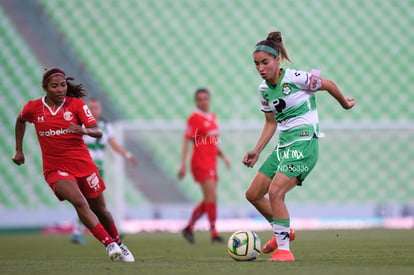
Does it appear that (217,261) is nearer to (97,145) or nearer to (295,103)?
(295,103)

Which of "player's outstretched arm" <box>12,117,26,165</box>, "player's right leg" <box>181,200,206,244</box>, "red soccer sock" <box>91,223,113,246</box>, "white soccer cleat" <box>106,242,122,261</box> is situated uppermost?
"player's outstretched arm" <box>12,117,26,165</box>

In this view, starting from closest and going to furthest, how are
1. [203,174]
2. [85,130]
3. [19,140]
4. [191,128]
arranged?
[85,130]
[19,140]
[203,174]
[191,128]

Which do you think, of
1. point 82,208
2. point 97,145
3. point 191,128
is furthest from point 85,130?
point 191,128

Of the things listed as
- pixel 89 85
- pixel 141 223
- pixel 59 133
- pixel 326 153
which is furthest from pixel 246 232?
pixel 89 85

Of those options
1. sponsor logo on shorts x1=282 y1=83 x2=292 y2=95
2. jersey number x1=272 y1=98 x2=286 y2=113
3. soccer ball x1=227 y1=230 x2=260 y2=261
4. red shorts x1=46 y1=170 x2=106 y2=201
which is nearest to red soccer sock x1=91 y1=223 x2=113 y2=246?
red shorts x1=46 y1=170 x2=106 y2=201

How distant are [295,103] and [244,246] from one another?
1150mm

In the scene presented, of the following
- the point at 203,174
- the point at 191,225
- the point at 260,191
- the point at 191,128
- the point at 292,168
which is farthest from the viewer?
the point at 191,128

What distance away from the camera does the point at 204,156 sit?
941 centimetres

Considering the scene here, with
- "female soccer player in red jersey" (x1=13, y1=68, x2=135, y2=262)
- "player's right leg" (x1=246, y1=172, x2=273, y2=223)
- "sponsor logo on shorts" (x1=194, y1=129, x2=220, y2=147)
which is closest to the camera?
"female soccer player in red jersey" (x1=13, y1=68, x2=135, y2=262)

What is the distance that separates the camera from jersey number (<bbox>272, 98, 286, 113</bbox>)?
5688mm

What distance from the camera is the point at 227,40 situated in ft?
55.9

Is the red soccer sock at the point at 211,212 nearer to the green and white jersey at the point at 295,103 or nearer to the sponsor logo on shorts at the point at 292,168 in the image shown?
the green and white jersey at the point at 295,103

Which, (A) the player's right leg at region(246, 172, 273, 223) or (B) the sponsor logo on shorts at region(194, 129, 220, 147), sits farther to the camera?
(B) the sponsor logo on shorts at region(194, 129, 220, 147)

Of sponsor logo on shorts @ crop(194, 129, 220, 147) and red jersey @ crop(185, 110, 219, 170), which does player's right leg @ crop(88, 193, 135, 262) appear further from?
sponsor logo on shorts @ crop(194, 129, 220, 147)
